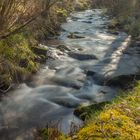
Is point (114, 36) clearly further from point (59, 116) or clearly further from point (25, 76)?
point (59, 116)

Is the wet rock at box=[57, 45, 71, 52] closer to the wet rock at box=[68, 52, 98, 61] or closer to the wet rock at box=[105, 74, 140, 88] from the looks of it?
the wet rock at box=[68, 52, 98, 61]

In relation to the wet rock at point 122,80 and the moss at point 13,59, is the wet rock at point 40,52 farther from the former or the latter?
the wet rock at point 122,80

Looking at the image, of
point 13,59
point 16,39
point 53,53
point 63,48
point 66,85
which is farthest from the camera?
point 63,48

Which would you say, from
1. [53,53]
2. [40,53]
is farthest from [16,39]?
[53,53]

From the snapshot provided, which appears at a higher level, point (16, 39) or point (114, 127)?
point (16, 39)

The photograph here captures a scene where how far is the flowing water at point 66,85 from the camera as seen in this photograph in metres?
6.99

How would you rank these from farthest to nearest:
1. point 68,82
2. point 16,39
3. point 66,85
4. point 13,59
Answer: point 68,82 → point 16,39 → point 66,85 → point 13,59

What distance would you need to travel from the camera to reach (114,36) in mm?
17750

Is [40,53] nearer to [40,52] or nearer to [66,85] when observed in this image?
[40,52]

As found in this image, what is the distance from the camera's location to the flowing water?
6992 mm

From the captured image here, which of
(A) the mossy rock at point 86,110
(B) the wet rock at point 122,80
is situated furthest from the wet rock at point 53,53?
(A) the mossy rock at point 86,110

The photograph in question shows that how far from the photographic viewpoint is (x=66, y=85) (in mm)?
9586

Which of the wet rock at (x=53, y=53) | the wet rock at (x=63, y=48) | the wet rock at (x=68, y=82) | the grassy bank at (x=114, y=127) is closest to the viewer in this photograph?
the grassy bank at (x=114, y=127)

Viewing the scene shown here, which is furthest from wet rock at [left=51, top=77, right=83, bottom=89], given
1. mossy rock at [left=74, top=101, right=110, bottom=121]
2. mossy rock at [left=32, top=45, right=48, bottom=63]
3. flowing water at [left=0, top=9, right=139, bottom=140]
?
mossy rock at [left=74, top=101, right=110, bottom=121]
